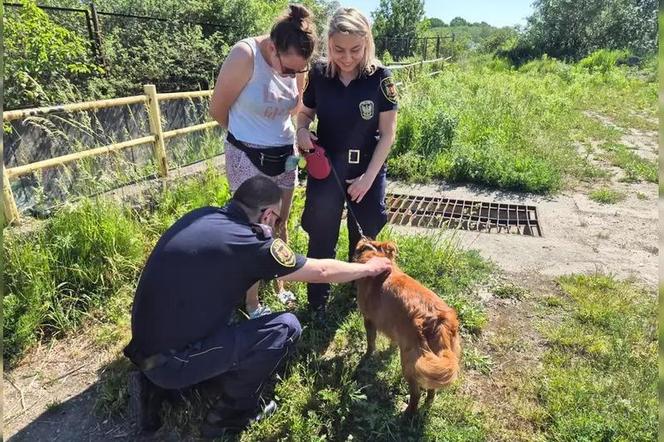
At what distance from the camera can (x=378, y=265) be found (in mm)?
2777

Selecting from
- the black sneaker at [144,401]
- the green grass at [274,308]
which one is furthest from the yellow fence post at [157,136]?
the black sneaker at [144,401]

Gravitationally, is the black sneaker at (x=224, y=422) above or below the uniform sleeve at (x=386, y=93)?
below

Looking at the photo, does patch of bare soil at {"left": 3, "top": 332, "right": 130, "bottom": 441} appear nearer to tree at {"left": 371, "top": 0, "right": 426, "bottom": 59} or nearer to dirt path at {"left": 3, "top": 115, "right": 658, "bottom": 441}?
dirt path at {"left": 3, "top": 115, "right": 658, "bottom": 441}

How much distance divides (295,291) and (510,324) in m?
1.75

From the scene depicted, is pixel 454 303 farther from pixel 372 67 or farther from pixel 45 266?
pixel 45 266

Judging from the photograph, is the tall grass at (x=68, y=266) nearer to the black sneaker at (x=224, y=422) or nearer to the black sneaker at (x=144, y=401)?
the black sneaker at (x=144, y=401)

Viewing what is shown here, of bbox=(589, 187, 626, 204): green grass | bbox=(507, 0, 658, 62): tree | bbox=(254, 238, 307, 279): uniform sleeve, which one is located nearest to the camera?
bbox=(254, 238, 307, 279): uniform sleeve

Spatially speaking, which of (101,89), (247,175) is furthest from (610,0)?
(247,175)

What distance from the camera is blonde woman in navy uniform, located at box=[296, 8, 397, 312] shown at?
2686 millimetres

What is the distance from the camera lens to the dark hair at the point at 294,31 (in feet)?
8.57

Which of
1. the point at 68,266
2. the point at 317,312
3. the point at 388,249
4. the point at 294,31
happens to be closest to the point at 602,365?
the point at 388,249

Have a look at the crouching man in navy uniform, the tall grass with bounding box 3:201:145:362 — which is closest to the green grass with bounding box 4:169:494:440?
the tall grass with bounding box 3:201:145:362

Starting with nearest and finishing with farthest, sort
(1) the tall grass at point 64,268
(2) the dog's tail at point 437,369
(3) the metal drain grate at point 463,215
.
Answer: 1. (2) the dog's tail at point 437,369
2. (1) the tall grass at point 64,268
3. (3) the metal drain grate at point 463,215

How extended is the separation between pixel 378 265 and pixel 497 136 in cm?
565
